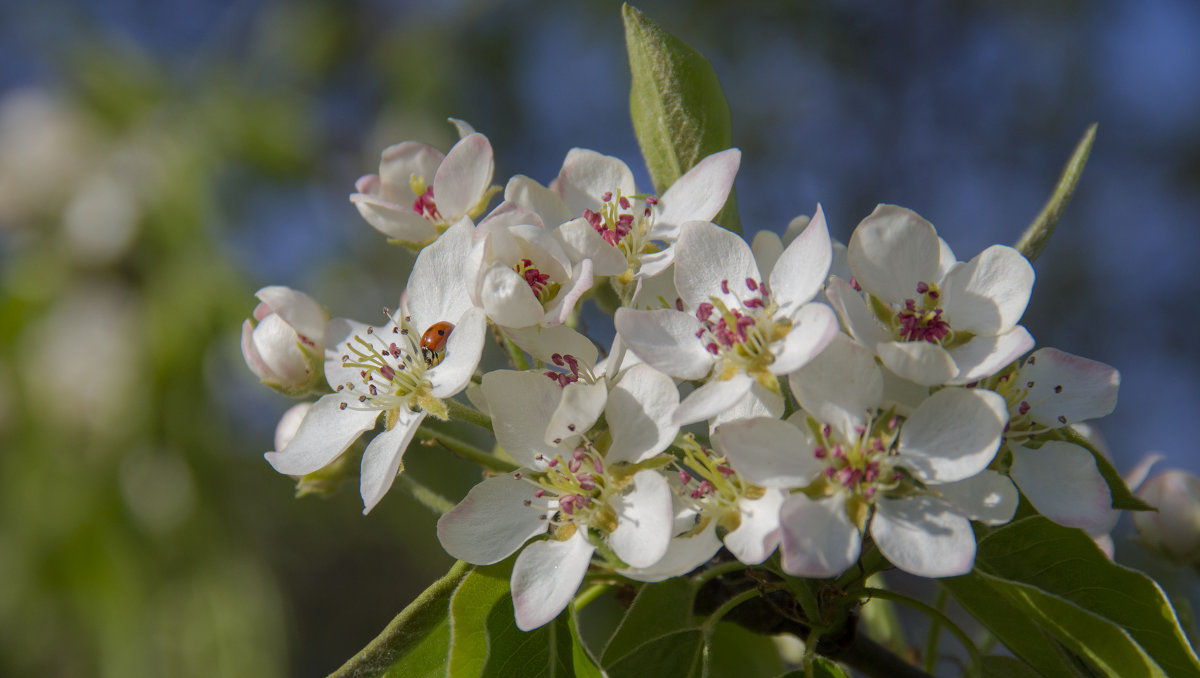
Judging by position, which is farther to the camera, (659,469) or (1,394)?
(1,394)

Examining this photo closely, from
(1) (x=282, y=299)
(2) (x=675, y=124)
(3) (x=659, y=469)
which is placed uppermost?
(2) (x=675, y=124)

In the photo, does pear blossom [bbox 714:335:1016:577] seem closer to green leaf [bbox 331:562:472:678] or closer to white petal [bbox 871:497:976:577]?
white petal [bbox 871:497:976:577]

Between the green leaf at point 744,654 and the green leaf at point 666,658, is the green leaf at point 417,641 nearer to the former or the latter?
the green leaf at point 666,658

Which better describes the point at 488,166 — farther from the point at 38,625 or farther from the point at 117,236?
the point at 38,625

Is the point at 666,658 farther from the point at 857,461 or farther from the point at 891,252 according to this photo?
the point at 891,252

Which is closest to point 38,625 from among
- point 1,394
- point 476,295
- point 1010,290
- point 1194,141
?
point 1,394

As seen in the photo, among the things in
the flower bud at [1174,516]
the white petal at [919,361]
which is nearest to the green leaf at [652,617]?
the white petal at [919,361]

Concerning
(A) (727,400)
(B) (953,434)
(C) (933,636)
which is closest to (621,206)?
(A) (727,400)
